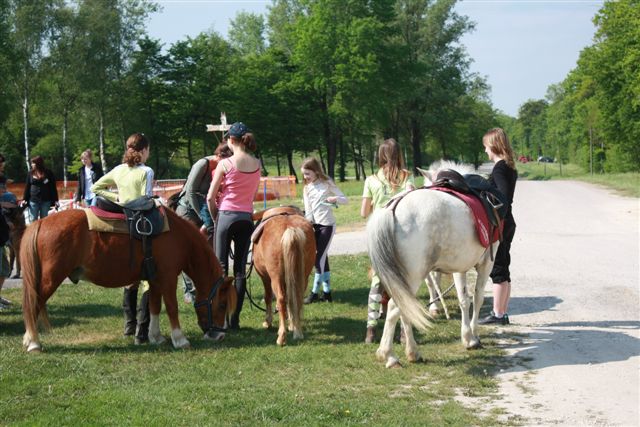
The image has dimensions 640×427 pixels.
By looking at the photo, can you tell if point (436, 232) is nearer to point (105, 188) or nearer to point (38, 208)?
point (105, 188)

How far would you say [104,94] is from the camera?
4566cm

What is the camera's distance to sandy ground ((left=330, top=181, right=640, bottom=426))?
16.0ft

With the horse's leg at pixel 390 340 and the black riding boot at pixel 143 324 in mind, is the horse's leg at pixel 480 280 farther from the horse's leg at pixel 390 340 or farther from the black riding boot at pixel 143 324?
the black riding boot at pixel 143 324

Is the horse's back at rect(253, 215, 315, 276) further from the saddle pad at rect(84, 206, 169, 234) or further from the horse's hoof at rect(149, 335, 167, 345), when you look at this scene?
the saddle pad at rect(84, 206, 169, 234)

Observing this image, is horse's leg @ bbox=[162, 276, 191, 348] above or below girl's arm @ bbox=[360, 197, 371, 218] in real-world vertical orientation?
below

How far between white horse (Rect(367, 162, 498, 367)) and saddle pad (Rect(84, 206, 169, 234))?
99.3 inches

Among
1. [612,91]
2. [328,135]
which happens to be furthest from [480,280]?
[328,135]

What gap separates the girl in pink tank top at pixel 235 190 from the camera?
712 centimetres

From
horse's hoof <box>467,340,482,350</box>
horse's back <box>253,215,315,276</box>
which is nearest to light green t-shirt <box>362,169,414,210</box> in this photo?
horse's back <box>253,215,315,276</box>

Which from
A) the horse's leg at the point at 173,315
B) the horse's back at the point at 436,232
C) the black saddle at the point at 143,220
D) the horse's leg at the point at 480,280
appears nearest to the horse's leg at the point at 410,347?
the horse's back at the point at 436,232

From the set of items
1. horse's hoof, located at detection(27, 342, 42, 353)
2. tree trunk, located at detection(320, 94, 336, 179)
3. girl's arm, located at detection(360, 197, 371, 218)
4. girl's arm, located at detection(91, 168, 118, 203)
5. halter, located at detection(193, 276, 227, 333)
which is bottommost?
horse's hoof, located at detection(27, 342, 42, 353)

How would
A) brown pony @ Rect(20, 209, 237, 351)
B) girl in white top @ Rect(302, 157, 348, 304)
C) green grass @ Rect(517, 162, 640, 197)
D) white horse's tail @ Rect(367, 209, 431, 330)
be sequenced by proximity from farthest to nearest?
green grass @ Rect(517, 162, 640, 197) → girl in white top @ Rect(302, 157, 348, 304) → brown pony @ Rect(20, 209, 237, 351) → white horse's tail @ Rect(367, 209, 431, 330)

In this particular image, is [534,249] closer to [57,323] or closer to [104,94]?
[57,323]

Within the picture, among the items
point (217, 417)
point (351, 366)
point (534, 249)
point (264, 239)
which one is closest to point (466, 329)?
point (351, 366)
